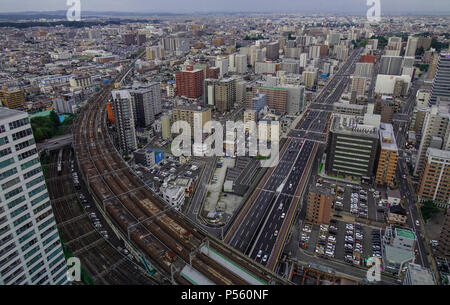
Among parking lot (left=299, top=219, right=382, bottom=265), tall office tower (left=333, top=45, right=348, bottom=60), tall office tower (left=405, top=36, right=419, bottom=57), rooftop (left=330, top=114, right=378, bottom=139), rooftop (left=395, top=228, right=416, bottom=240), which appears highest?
tall office tower (left=405, top=36, right=419, bottom=57)

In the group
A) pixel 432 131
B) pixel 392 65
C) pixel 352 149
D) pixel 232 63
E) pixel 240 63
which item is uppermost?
pixel 392 65

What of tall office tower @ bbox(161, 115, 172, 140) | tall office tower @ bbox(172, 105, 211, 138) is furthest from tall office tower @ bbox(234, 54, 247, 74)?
tall office tower @ bbox(161, 115, 172, 140)

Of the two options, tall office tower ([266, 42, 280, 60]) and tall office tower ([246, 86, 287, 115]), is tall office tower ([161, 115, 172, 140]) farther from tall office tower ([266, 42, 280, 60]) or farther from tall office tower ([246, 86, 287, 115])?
tall office tower ([266, 42, 280, 60])

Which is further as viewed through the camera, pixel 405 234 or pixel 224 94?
pixel 224 94

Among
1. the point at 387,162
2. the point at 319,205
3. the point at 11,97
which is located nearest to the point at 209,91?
the point at 11,97

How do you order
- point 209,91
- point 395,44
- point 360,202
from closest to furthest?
point 360,202
point 209,91
point 395,44

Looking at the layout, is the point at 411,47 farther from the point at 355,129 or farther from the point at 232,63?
the point at 355,129

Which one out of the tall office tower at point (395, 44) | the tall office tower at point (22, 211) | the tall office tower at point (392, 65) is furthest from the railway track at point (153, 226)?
the tall office tower at point (395, 44)
